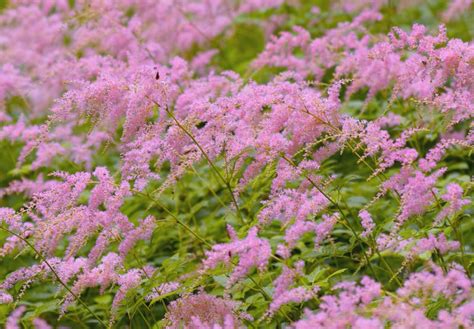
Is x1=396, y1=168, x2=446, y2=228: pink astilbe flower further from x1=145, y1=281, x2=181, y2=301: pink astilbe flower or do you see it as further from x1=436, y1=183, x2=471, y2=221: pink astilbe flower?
x1=145, y1=281, x2=181, y2=301: pink astilbe flower

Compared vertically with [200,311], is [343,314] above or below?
above

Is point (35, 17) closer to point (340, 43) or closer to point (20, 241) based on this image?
point (340, 43)

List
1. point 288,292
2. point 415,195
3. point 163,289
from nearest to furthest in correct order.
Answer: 1. point 288,292
2. point 415,195
3. point 163,289

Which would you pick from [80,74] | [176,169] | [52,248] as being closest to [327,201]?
[176,169]

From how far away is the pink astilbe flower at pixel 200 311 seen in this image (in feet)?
11.1

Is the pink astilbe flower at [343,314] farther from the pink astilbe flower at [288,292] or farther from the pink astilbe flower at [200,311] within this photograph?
the pink astilbe flower at [200,311]

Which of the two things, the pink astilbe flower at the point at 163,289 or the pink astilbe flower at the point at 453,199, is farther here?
the pink astilbe flower at the point at 163,289

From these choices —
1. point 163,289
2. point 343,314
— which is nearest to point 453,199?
point 343,314

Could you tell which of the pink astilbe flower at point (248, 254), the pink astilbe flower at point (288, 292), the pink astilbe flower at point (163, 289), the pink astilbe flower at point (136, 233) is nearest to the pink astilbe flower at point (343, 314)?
the pink astilbe flower at point (288, 292)

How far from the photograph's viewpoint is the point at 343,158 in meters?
5.65

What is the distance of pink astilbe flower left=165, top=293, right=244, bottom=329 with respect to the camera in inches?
134

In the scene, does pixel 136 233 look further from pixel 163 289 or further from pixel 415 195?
pixel 415 195

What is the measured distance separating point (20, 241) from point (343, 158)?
8.44 feet

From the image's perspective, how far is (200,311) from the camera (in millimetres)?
3457
